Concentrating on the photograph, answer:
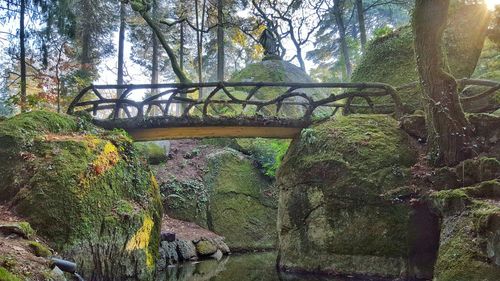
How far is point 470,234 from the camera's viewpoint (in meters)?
4.44

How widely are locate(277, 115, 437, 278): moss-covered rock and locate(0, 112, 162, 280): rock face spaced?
2882 millimetres

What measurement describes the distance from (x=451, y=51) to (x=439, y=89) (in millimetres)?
4438

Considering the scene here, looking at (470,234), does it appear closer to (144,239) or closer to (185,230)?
(144,239)

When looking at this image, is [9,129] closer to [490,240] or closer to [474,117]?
[490,240]

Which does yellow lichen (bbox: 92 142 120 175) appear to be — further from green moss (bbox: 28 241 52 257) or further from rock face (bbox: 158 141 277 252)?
rock face (bbox: 158 141 277 252)

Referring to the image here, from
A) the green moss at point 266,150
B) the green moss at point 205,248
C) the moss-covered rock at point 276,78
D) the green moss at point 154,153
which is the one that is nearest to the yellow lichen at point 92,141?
the green moss at point 205,248

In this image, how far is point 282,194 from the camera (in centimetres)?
834

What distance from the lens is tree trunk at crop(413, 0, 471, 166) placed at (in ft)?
19.3

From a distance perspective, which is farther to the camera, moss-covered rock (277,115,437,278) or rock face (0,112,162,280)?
moss-covered rock (277,115,437,278)

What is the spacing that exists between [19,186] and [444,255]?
5.89 meters

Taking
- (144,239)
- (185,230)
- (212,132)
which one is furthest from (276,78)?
(144,239)

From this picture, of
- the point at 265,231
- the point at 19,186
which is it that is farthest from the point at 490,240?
the point at 265,231

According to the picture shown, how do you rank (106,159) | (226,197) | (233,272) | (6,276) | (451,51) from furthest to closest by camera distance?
(226,197), (451,51), (233,272), (106,159), (6,276)

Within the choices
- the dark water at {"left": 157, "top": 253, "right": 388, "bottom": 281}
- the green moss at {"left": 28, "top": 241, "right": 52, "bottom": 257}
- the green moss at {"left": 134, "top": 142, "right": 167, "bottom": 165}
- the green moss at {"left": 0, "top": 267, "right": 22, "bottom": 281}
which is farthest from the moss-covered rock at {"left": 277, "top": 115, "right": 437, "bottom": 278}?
the green moss at {"left": 134, "top": 142, "right": 167, "bottom": 165}
